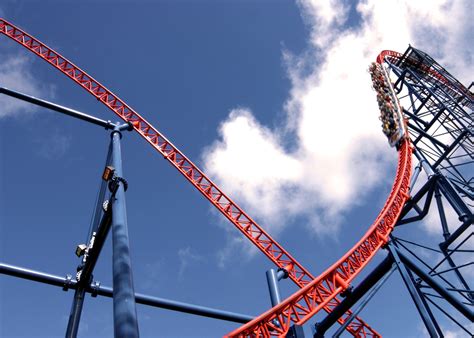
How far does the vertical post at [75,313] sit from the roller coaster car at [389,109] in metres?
11.9

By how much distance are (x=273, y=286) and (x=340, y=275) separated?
79.7 inches

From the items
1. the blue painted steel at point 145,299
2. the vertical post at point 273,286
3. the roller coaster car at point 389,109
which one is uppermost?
the roller coaster car at point 389,109

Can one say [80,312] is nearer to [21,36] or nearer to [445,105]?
[445,105]

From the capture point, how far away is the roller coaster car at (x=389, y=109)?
15.8m

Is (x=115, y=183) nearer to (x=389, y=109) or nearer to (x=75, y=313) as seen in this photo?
(x=75, y=313)

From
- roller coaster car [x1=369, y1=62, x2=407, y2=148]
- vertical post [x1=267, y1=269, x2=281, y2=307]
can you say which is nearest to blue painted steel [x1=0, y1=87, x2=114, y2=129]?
vertical post [x1=267, y1=269, x2=281, y2=307]

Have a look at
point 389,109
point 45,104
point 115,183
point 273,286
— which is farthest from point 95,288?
point 389,109

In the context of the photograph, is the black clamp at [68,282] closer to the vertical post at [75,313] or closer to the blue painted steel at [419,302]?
the vertical post at [75,313]

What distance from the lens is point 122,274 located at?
5.68m

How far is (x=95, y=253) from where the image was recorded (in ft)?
27.1

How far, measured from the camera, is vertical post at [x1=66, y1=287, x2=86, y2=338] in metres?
8.11

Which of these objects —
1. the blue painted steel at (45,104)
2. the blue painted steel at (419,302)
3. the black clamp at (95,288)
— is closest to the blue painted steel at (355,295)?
the blue painted steel at (419,302)

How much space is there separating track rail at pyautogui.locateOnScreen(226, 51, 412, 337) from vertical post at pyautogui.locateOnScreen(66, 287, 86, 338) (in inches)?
123

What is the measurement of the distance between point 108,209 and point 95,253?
1.18 metres
